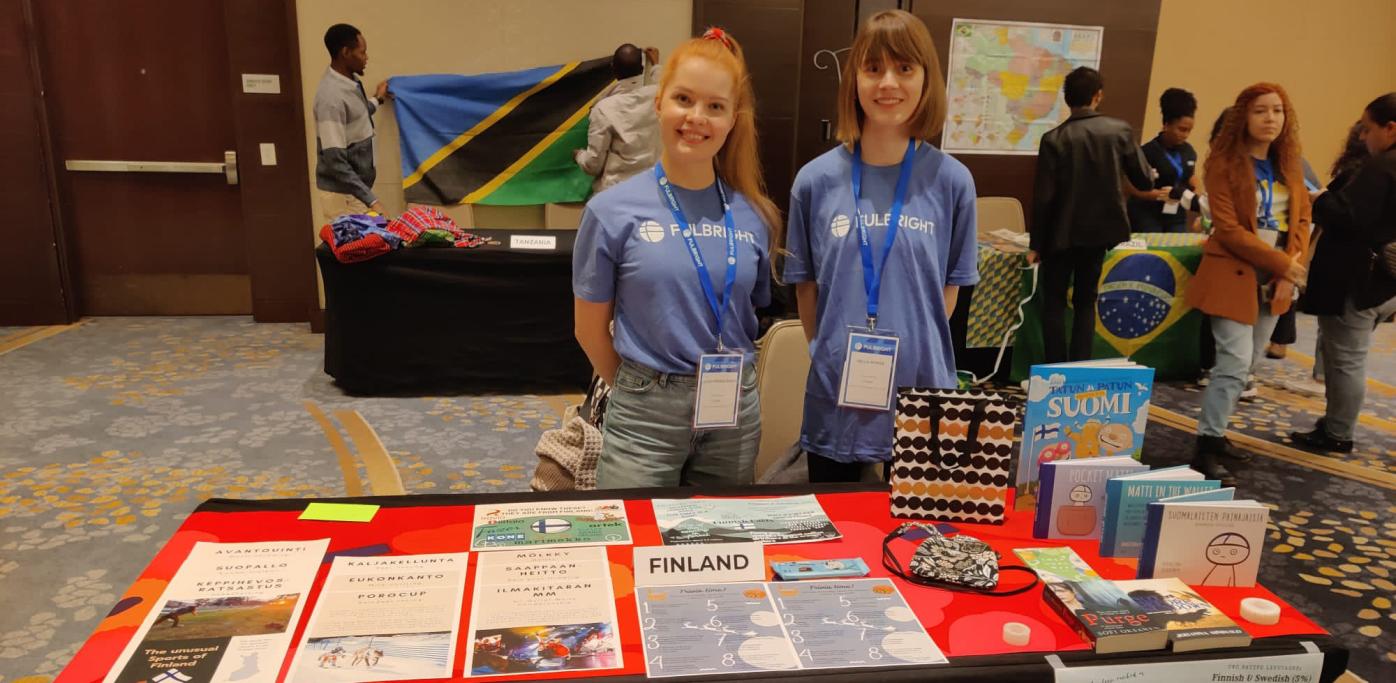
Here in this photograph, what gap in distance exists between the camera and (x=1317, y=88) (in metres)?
7.29

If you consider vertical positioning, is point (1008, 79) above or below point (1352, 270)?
above

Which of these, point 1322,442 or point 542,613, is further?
point 1322,442

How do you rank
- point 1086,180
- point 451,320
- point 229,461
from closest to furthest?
1. point 229,461
2. point 1086,180
3. point 451,320

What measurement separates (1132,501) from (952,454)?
29cm

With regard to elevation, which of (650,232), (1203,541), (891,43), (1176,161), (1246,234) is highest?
(891,43)

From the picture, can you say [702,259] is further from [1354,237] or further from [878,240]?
[1354,237]

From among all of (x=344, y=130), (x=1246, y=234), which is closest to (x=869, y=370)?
(x=1246, y=234)

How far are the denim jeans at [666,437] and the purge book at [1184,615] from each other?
0.76 metres

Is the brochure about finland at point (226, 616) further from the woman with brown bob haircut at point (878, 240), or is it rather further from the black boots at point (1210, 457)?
the black boots at point (1210, 457)

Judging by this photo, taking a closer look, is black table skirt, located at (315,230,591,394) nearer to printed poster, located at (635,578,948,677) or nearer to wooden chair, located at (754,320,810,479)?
wooden chair, located at (754,320,810,479)

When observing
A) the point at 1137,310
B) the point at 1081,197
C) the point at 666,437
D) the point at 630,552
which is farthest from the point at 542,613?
the point at 1137,310

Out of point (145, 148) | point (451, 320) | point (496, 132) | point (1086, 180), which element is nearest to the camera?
point (1086, 180)

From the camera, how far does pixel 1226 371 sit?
11.5 feet

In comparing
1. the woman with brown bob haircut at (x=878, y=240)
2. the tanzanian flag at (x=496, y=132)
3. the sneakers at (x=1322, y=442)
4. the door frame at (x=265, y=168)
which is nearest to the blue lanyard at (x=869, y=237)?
the woman with brown bob haircut at (x=878, y=240)
